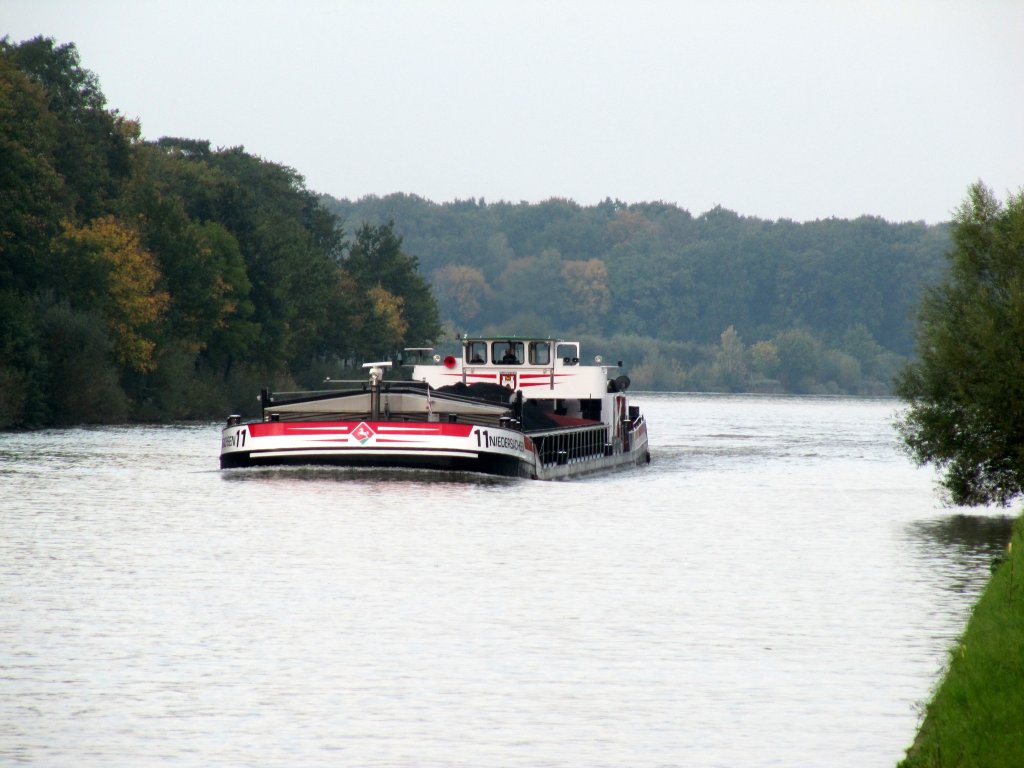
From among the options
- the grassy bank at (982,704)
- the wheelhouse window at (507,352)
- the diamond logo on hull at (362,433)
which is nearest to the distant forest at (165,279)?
the diamond logo on hull at (362,433)

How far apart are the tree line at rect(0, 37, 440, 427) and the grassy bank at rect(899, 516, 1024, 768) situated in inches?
2159

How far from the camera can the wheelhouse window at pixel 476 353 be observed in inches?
2028

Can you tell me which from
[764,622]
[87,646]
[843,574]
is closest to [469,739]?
[87,646]

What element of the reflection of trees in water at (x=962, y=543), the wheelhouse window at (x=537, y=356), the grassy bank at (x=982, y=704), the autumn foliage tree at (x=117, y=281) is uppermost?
the autumn foliage tree at (x=117, y=281)

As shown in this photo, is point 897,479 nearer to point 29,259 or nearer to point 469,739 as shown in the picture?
point 469,739

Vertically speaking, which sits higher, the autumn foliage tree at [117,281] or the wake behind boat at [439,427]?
the autumn foliage tree at [117,281]

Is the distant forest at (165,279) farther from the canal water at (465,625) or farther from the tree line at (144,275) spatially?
the canal water at (465,625)

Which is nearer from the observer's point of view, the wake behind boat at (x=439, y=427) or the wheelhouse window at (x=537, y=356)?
the wake behind boat at (x=439, y=427)

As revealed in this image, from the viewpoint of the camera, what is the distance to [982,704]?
37.4 feet

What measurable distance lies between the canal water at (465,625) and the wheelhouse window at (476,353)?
14717mm

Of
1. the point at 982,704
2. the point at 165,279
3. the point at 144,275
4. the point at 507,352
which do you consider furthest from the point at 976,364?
the point at 165,279

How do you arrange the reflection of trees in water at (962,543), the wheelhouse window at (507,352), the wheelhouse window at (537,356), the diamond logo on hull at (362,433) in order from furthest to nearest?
the wheelhouse window at (507,352)
the wheelhouse window at (537,356)
the diamond logo on hull at (362,433)
the reflection of trees in water at (962,543)

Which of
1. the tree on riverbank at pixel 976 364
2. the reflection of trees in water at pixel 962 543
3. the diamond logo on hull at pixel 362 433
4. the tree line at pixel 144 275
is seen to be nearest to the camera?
the reflection of trees in water at pixel 962 543

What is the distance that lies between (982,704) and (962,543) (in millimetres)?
17003
